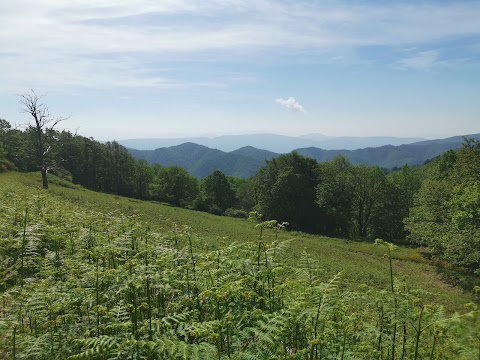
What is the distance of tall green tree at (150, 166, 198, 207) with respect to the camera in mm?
92312

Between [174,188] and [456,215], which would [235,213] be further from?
[456,215]

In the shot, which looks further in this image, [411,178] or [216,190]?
[216,190]

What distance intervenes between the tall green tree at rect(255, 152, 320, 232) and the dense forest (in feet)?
0.64

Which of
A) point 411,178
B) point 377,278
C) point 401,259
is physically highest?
point 411,178

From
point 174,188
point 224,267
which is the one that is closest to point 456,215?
point 224,267

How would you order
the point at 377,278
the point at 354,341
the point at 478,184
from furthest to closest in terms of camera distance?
the point at 478,184 < the point at 377,278 < the point at 354,341

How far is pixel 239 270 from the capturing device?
605 centimetres

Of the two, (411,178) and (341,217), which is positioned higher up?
(411,178)

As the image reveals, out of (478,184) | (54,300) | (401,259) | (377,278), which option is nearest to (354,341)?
(54,300)

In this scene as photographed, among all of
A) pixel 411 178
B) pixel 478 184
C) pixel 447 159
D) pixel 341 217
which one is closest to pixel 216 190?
pixel 341 217

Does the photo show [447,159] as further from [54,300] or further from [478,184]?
[54,300]

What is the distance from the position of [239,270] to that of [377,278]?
23.8 meters

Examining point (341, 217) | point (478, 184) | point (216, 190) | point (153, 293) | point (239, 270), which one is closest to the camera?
point (239, 270)

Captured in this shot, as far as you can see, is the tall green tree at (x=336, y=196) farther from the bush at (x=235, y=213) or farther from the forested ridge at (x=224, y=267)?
the bush at (x=235, y=213)
